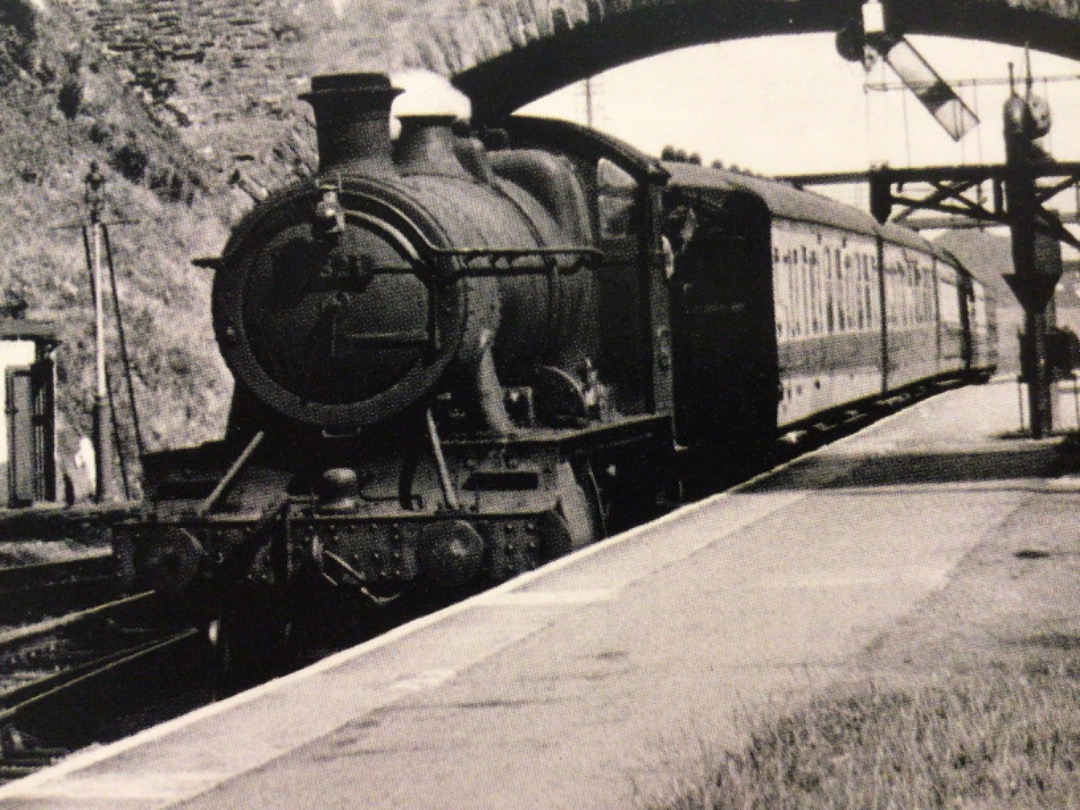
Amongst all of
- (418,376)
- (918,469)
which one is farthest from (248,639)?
(918,469)

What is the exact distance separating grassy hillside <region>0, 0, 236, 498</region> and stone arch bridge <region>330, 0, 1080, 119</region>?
19.2 ft

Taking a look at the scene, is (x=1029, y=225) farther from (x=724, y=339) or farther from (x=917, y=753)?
(x=917, y=753)

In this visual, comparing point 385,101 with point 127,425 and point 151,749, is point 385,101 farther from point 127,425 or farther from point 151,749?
point 127,425

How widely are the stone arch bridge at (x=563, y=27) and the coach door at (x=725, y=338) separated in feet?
7.11

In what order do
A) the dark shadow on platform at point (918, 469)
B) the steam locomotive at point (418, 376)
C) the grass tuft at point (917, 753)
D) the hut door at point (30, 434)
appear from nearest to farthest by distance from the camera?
the grass tuft at point (917, 753)
the steam locomotive at point (418, 376)
the dark shadow on platform at point (918, 469)
the hut door at point (30, 434)

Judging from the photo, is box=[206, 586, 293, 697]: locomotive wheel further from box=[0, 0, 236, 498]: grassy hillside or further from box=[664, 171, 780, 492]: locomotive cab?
box=[0, 0, 236, 498]: grassy hillside

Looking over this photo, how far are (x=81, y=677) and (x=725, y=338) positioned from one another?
7.05 m

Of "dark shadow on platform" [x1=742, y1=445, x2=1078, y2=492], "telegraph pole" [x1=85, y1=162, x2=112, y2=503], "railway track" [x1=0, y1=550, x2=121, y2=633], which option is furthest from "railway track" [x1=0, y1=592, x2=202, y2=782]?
"telegraph pole" [x1=85, y1=162, x2=112, y2=503]

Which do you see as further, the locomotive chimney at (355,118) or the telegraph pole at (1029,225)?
the telegraph pole at (1029,225)

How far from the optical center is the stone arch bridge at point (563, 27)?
14.3 meters

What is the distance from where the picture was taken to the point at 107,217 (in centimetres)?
2159

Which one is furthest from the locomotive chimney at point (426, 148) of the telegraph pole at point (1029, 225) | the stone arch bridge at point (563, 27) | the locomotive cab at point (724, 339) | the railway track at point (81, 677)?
the telegraph pole at point (1029, 225)

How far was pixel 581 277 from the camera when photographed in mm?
9789

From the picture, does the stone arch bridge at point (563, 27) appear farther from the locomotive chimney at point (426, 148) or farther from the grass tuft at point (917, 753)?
the grass tuft at point (917, 753)
